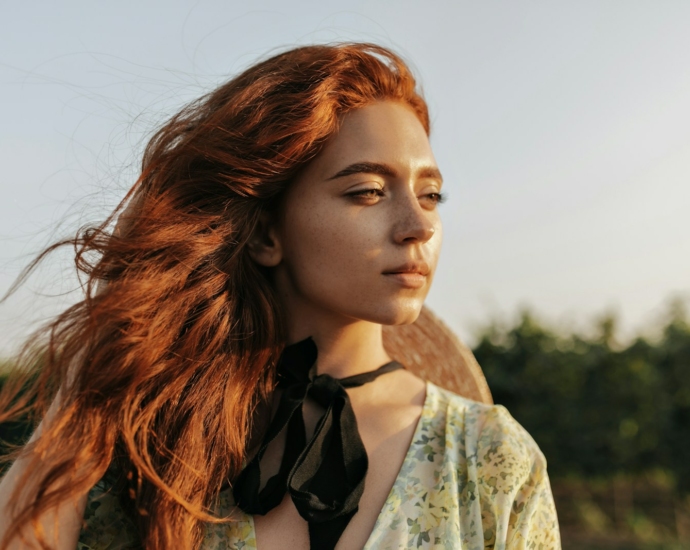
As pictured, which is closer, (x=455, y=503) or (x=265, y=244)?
(x=455, y=503)

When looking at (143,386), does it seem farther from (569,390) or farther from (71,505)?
(569,390)

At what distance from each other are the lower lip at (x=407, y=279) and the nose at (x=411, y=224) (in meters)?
0.09

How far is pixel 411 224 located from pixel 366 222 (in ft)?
0.41

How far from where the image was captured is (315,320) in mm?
2098

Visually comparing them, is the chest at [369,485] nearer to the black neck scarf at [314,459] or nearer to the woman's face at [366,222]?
the black neck scarf at [314,459]

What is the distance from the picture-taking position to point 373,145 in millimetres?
1965

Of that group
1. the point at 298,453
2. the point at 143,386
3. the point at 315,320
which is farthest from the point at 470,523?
the point at 143,386

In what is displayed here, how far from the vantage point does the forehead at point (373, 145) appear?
195 cm

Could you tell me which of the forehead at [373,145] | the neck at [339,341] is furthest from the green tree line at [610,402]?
the forehead at [373,145]

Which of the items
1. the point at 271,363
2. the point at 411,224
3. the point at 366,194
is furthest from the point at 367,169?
the point at 271,363

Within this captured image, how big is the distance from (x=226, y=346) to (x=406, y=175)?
2.37ft

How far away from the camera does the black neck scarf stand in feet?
5.90

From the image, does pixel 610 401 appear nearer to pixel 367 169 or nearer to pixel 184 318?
pixel 367 169

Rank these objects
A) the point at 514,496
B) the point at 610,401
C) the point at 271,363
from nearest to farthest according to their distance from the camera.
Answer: the point at 514,496 < the point at 271,363 < the point at 610,401
